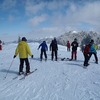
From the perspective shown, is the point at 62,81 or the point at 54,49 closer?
the point at 62,81

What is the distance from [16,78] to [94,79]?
4.47 metres

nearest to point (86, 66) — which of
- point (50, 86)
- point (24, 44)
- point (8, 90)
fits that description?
point (24, 44)

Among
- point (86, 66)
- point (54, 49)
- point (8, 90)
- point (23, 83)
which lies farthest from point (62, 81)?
point (54, 49)

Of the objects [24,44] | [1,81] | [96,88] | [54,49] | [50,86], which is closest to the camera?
[96,88]

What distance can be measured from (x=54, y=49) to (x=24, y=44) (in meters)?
6.70

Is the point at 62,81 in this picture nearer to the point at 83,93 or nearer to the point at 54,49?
the point at 83,93

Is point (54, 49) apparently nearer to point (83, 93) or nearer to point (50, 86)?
point (50, 86)

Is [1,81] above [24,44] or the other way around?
the other way around

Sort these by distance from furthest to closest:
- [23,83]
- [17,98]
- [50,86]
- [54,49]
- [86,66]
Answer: [54,49]
[86,66]
[23,83]
[50,86]
[17,98]

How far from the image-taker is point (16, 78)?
1265 cm

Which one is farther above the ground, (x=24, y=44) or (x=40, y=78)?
(x=24, y=44)

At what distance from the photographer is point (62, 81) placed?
11.7m

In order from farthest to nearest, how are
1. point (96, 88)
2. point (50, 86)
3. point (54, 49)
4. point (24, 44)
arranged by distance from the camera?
point (54, 49) → point (24, 44) → point (50, 86) → point (96, 88)

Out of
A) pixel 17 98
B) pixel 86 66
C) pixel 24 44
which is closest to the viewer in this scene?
pixel 17 98
